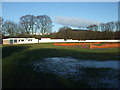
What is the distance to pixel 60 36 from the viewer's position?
4606cm

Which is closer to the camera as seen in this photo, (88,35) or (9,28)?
(9,28)

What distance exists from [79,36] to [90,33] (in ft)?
12.6

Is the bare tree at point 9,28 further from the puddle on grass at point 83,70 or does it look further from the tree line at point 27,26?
the puddle on grass at point 83,70

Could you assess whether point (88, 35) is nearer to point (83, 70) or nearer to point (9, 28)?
point (9, 28)

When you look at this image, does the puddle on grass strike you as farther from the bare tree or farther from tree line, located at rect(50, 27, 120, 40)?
the bare tree

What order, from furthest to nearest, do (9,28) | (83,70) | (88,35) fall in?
(88,35), (9,28), (83,70)

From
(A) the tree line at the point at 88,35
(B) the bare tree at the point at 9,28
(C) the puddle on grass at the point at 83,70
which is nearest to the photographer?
(C) the puddle on grass at the point at 83,70

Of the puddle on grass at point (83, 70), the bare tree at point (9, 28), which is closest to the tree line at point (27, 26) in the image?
the bare tree at point (9, 28)

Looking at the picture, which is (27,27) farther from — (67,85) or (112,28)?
(67,85)

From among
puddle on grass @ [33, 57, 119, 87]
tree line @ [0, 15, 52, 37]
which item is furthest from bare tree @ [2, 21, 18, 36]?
puddle on grass @ [33, 57, 119, 87]

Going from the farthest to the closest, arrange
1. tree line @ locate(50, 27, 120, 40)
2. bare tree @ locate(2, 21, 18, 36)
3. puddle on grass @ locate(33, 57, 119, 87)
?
bare tree @ locate(2, 21, 18, 36)
tree line @ locate(50, 27, 120, 40)
puddle on grass @ locate(33, 57, 119, 87)

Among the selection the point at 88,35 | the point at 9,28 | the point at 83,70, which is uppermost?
the point at 9,28

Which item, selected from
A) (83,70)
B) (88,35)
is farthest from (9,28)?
(83,70)

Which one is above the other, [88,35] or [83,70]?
[88,35]
